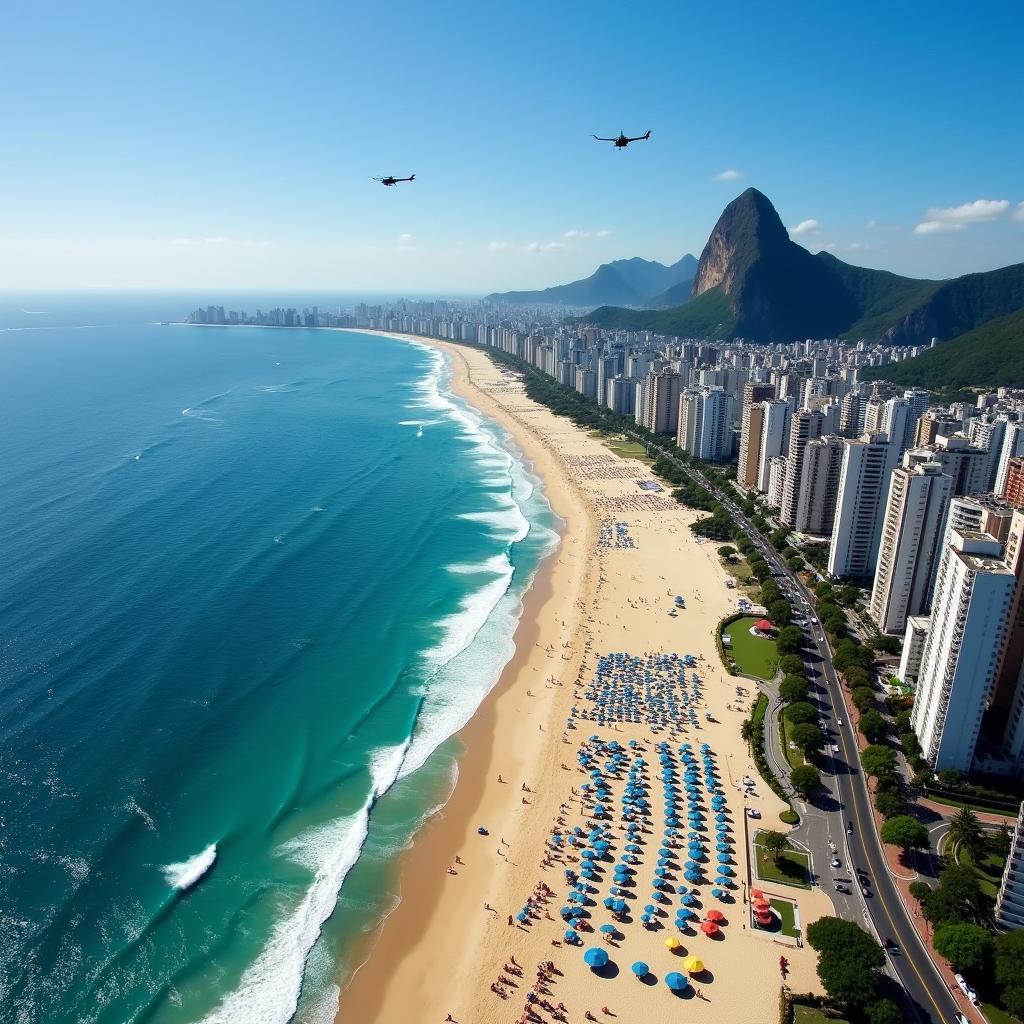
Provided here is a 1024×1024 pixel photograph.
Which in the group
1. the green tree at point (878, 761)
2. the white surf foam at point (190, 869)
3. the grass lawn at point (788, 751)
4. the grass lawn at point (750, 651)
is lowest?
the white surf foam at point (190, 869)

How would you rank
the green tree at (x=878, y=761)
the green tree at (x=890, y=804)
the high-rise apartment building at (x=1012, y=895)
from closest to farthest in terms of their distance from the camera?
the high-rise apartment building at (x=1012, y=895) < the green tree at (x=890, y=804) < the green tree at (x=878, y=761)

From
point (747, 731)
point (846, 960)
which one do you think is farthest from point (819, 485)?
point (846, 960)

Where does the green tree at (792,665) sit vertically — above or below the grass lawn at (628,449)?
below

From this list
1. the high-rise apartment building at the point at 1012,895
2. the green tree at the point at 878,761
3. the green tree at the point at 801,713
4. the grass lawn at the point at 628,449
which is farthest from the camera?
the grass lawn at the point at 628,449

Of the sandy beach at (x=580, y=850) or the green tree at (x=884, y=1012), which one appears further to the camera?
the sandy beach at (x=580, y=850)

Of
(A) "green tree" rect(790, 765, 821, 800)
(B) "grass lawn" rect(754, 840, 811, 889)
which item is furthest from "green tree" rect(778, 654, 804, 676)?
(B) "grass lawn" rect(754, 840, 811, 889)

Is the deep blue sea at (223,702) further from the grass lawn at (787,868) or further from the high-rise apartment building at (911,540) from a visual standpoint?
the high-rise apartment building at (911,540)

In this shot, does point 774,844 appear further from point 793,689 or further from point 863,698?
point 863,698

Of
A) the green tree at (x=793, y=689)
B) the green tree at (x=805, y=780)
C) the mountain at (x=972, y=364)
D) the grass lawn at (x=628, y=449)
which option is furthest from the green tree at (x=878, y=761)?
the mountain at (x=972, y=364)
